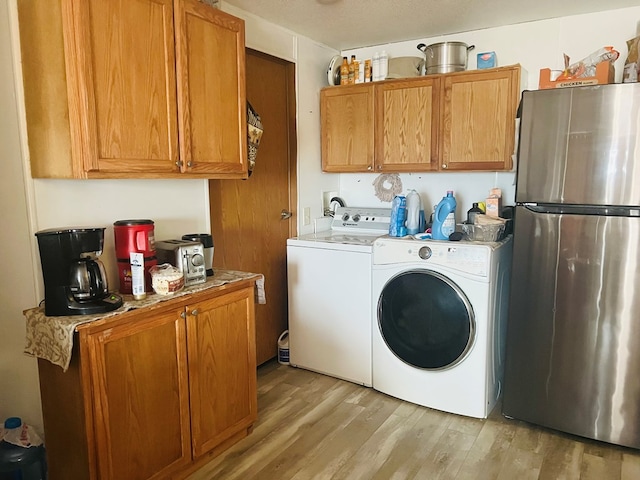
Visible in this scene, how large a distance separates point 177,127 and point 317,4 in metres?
1.17

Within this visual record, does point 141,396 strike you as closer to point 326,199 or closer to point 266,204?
point 266,204

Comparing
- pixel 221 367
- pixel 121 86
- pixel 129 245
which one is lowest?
pixel 221 367

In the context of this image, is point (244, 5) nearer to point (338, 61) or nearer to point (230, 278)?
point (338, 61)

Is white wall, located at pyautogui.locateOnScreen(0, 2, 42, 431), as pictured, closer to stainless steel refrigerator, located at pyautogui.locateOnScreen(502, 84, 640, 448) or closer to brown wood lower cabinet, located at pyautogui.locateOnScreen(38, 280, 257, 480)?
brown wood lower cabinet, located at pyautogui.locateOnScreen(38, 280, 257, 480)

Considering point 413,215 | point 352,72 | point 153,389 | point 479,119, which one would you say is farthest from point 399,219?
point 153,389

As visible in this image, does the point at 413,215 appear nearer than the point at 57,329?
No

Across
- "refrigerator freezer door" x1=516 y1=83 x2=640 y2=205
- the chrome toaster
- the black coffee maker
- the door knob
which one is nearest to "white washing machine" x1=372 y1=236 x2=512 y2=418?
"refrigerator freezer door" x1=516 y1=83 x2=640 y2=205

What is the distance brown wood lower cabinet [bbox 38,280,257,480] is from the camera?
65.1 inches

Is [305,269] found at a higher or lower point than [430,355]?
higher

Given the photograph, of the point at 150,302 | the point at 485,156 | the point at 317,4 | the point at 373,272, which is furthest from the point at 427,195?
the point at 150,302

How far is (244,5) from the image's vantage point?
2.61 meters

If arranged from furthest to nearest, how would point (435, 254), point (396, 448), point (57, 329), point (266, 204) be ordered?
point (266, 204) → point (435, 254) → point (396, 448) → point (57, 329)

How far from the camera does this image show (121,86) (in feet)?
5.78

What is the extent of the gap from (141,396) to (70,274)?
0.54 metres
